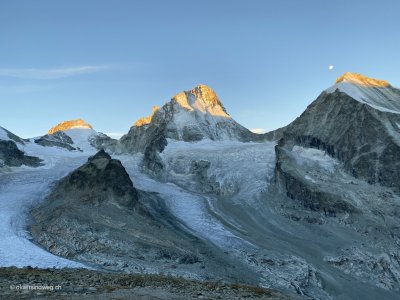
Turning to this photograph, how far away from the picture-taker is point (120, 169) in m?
79.2

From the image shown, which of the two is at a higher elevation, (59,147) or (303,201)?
(59,147)

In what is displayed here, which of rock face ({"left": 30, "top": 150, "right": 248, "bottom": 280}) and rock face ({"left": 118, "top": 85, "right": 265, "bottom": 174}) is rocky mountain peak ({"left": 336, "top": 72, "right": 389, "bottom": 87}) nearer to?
rock face ({"left": 118, "top": 85, "right": 265, "bottom": 174})

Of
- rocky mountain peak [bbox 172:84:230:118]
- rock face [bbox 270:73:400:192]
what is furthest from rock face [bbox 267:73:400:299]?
rocky mountain peak [bbox 172:84:230:118]

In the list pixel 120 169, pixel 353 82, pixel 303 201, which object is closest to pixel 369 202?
pixel 303 201

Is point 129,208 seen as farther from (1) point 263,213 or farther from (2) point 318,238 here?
(2) point 318,238

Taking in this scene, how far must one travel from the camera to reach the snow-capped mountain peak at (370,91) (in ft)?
385

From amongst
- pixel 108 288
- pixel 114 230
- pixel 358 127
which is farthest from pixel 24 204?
pixel 358 127

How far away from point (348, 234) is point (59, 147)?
9133cm

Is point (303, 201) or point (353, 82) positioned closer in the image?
point (303, 201)

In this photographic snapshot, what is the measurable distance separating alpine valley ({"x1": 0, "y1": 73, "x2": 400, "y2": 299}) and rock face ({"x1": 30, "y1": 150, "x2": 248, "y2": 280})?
0.22 m

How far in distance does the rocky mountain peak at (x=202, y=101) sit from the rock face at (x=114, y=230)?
75.7m

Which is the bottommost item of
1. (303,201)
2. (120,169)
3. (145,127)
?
(303,201)

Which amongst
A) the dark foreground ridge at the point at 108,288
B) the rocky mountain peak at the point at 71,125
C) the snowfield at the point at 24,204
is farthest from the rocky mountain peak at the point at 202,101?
the dark foreground ridge at the point at 108,288

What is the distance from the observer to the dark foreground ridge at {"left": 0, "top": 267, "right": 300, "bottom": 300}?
2425cm
